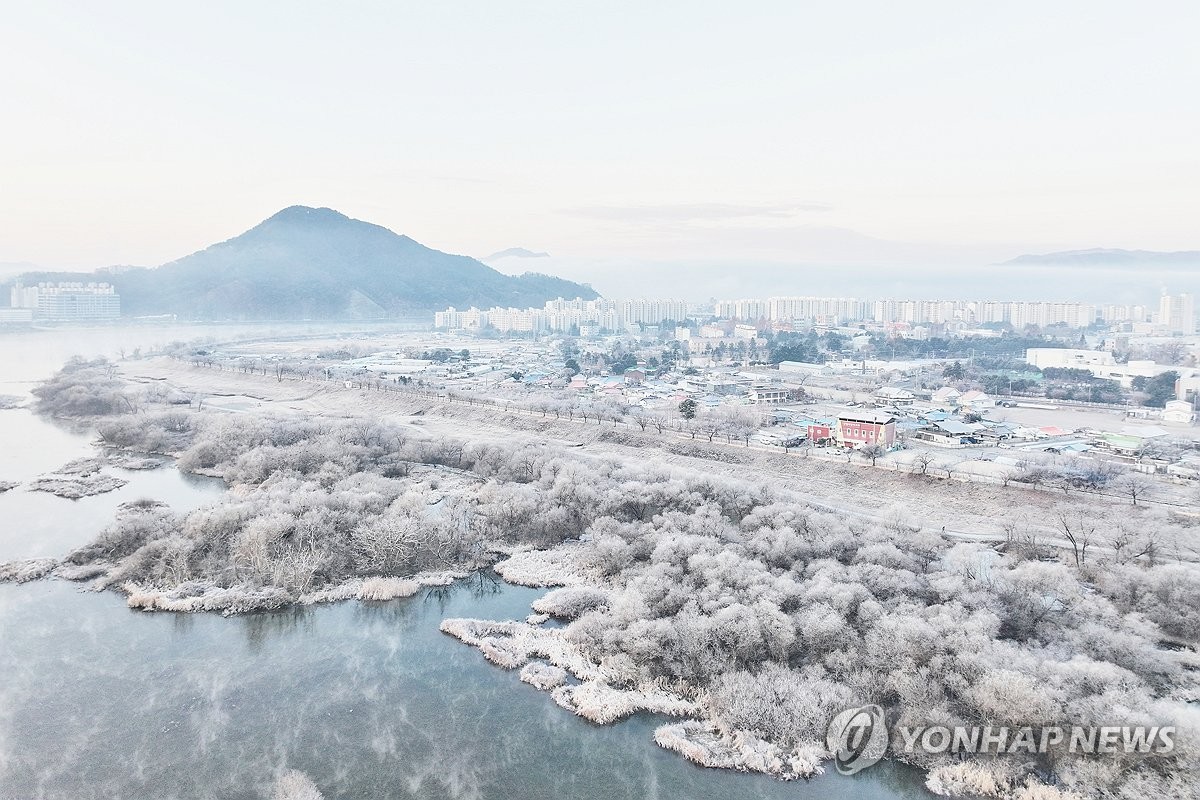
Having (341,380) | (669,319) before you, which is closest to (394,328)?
(669,319)

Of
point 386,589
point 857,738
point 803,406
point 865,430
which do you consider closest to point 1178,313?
point 803,406

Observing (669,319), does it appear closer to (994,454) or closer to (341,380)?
(341,380)

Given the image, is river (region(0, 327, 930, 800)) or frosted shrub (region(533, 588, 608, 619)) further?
frosted shrub (region(533, 588, 608, 619))

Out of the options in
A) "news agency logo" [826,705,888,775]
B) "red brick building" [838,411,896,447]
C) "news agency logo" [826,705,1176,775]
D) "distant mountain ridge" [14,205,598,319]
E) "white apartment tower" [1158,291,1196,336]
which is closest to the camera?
"news agency logo" [826,705,1176,775]

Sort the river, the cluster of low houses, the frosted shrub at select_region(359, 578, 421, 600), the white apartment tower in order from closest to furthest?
the river → the frosted shrub at select_region(359, 578, 421, 600) → the cluster of low houses → the white apartment tower

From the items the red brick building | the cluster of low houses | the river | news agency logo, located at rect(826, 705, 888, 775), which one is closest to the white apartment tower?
the cluster of low houses

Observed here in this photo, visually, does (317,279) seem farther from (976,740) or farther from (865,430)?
(976,740)

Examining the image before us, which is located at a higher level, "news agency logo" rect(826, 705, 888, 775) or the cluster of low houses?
the cluster of low houses

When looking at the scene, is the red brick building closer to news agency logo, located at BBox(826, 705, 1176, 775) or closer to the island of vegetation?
the island of vegetation
